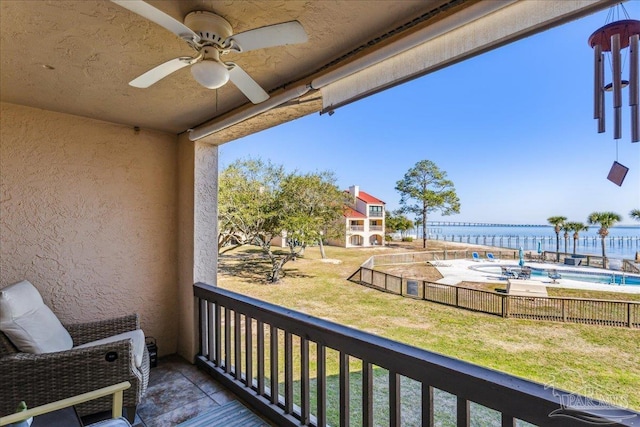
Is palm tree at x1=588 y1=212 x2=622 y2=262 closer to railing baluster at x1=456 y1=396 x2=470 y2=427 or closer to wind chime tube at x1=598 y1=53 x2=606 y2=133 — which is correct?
wind chime tube at x1=598 y1=53 x2=606 y2=133

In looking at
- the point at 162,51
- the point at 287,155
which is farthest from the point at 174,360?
the point at 287,155

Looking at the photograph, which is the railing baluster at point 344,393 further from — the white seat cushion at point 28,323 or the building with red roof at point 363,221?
the building with red roof at point 363,221

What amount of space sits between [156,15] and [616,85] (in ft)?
5.89

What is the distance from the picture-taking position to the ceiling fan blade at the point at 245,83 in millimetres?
1373

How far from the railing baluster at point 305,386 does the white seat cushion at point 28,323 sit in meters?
1.63

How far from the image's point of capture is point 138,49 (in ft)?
5.08

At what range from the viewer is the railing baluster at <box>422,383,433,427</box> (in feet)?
4.00

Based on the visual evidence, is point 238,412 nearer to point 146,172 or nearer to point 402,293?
point 146,172

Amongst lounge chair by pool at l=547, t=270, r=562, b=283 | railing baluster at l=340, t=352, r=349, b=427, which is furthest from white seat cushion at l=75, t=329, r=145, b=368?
lounge chair by pool at l=547, t=270, r=562, b=283

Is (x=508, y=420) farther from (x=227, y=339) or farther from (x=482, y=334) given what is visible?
(x=482, y=334)

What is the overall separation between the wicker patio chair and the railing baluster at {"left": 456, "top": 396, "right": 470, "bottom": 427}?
194cm

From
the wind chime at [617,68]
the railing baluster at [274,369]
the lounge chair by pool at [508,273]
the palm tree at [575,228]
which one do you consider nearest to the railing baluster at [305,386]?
the railing baluster at [274,369]

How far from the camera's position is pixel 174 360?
2.90 m
